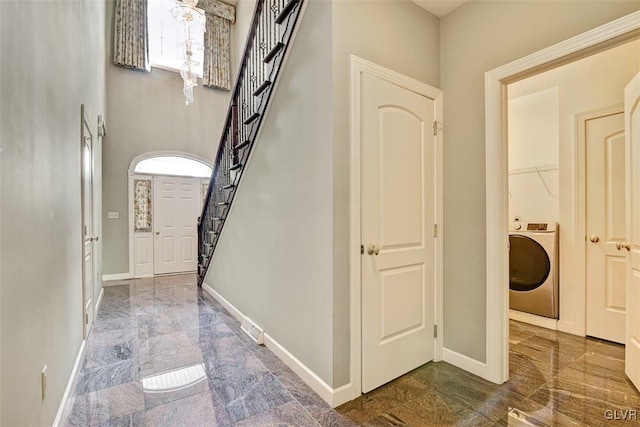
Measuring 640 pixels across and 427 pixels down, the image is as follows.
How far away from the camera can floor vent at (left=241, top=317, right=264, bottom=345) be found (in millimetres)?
2705

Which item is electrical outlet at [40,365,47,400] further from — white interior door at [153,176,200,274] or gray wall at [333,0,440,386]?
white interior door at [153,176,200,274]

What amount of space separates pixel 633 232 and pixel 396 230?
157cm

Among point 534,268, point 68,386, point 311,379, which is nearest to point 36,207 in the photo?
point 68,386

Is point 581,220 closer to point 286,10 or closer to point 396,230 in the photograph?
point 396,230

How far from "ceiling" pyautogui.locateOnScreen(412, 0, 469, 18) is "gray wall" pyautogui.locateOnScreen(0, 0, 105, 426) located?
2360 mm

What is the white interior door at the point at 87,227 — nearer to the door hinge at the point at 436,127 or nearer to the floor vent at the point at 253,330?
the floor vent at the point at 253,330

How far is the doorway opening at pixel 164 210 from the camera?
599 cm

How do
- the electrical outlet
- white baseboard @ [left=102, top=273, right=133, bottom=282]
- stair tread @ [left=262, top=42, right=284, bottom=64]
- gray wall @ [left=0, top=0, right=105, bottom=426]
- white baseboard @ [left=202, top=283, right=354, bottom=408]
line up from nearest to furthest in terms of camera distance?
gray wall @ [left=0, top=0, right=105, bottom=426], the electrical outlet, white baseboard @ [left=202, top=283, right=354, bottom=408], stair tread @ [left=262, top=42, right=284, bottom=64], white baseboard @ [left=102, top=273, right=133, bottom=282]

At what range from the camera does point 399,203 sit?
211 centimetres

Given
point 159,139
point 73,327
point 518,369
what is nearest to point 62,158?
point 73,327

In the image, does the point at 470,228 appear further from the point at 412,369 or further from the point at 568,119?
the point at 568,119

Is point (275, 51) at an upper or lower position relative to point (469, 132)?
upper

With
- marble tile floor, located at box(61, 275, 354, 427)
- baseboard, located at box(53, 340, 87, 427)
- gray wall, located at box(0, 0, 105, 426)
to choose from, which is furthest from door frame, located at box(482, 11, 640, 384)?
baseboard, located at box(53, 340, 87, 427)

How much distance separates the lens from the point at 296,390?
6.50ft
